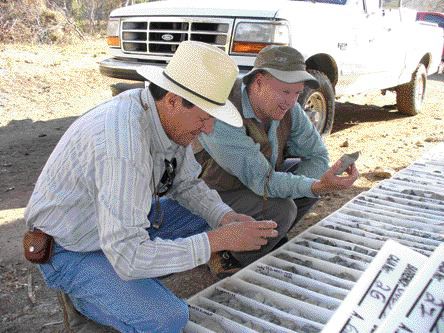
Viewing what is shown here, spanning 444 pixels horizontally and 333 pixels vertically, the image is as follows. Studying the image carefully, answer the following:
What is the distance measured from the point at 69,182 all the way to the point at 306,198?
1.77m

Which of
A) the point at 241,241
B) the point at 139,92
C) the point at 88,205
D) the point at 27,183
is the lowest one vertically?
the point at 27,183

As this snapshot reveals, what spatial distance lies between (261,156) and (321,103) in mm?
2647

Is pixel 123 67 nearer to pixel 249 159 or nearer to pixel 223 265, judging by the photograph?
pixel 249 159

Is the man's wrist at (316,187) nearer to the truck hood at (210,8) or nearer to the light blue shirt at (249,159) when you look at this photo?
the light blue shirt at (249,159)

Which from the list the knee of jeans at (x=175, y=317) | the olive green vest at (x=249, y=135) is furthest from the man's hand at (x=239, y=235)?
the olive green vest at (x=249, y=135)

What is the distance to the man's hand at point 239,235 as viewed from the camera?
2.11 metres

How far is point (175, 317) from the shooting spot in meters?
2.15

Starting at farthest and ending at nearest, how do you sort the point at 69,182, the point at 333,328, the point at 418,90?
1. the point at 418,90
2. the point at 69,182
3. the point at 333,328

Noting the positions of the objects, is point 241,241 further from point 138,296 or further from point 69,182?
point 69,182

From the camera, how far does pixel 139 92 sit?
2154 mm

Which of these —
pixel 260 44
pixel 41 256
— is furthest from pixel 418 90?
pixel 41 256

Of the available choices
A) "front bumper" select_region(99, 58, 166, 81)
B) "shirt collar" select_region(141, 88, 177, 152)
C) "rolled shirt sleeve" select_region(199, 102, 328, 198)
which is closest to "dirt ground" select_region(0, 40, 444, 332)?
"front bumper" select_region(99, 58, 166, 81)

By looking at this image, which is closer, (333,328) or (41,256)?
(333,328)

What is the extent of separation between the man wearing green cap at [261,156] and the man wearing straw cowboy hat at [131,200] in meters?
0.73
